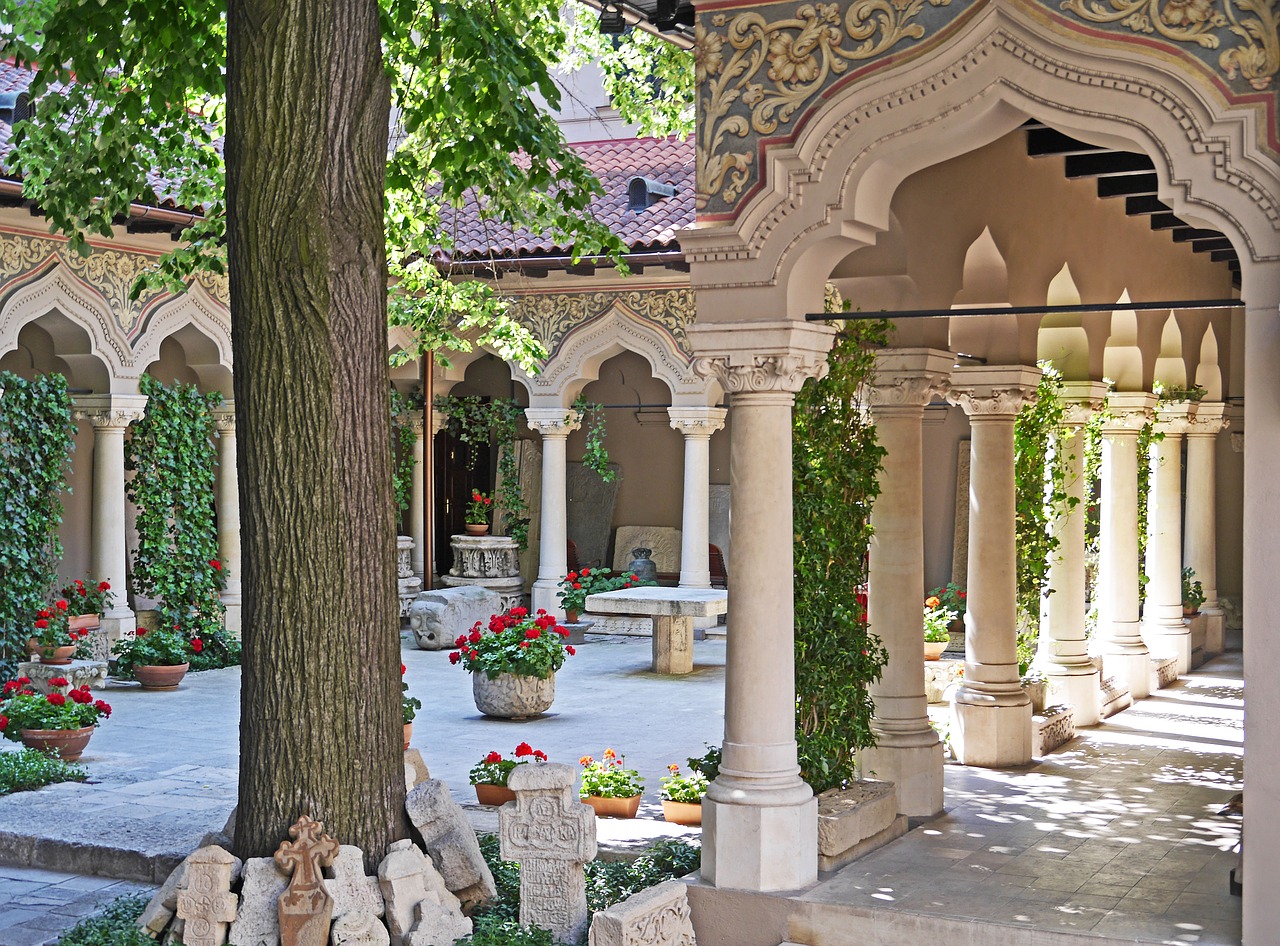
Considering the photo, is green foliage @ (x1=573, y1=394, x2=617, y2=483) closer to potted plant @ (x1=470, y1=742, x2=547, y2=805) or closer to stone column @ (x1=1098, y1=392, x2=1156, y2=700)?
stone column @ (x1=1098, y1=392, x2=1156, y2=700)

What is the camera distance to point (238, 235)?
6.47 m

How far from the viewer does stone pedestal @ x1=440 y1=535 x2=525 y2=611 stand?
66.2 feet

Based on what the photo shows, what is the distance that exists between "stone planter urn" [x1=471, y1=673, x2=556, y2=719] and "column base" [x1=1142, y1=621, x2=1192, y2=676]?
601 centimetres

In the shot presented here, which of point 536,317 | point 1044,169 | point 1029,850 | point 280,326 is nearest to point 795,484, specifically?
point 1029,850

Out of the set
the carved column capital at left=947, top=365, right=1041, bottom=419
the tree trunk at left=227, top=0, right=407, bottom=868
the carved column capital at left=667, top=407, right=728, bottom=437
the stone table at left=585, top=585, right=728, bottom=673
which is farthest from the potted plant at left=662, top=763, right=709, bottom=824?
the carved column capital at left=667, top=407, right=728, bottom=437

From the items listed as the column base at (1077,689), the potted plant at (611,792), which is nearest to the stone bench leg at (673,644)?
the column base at (1077,689)

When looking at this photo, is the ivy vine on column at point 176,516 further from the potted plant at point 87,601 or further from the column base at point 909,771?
the column base at point 909,771

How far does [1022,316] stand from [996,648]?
2.19m

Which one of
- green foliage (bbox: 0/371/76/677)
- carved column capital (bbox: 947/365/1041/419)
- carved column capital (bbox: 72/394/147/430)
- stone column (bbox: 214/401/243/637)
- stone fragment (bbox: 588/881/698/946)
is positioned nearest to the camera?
stone fragment (bbox: 588/881/698/946)

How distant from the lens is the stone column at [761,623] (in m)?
6.55

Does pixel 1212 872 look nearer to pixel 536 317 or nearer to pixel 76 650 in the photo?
pixel 76 650

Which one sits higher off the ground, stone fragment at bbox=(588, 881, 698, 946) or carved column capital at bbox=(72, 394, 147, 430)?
carved column capital at bbox=(72, 394, 147, 430)

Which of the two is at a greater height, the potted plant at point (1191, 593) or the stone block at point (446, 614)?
the potted plant at point (1191, 593)

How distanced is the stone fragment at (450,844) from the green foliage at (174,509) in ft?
32.8
